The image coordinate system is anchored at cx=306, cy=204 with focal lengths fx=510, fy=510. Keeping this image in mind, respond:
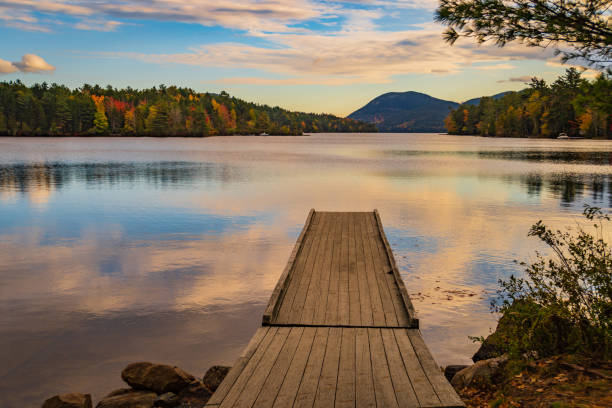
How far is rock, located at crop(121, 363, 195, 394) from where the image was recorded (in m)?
8.30

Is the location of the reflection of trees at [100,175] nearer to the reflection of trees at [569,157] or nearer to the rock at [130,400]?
the rock at [130,400]

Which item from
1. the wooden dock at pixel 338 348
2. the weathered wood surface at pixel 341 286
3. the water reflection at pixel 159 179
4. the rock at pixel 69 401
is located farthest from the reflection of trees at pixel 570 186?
the rock at pixel 69 401

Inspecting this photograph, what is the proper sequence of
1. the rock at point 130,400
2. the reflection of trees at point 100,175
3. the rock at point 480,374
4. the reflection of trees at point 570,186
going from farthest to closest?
the reflection of trees at point 100,175, the reflection of trees at point 570,186, the rock at point 480,374, the rock at point 130,400

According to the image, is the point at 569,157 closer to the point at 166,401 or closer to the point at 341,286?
the point at 341,286

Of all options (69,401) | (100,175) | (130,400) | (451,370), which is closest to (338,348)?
(451,370)

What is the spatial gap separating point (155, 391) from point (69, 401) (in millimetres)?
1294

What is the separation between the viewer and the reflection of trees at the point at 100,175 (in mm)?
39938

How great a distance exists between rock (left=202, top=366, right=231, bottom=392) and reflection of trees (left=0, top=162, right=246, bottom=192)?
104ft

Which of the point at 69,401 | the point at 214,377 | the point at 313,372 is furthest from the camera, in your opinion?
the point at 214,377

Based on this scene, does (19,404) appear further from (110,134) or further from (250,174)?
(110,134)

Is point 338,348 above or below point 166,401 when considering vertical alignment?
above

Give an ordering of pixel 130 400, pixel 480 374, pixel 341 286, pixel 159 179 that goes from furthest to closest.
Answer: pixel 159 179, pixel 341 286, pixel 480 374, pixel 130 400

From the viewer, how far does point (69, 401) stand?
754cm

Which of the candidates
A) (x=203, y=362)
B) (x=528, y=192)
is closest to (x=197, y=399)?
(x=203, y=362)
